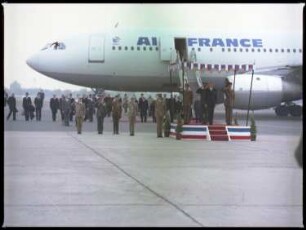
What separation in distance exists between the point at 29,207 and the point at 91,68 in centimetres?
2034

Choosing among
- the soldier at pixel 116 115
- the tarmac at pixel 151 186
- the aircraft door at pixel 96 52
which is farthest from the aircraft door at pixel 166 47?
the tarmac at pixel 151 186

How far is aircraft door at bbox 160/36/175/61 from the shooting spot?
26.3 meters

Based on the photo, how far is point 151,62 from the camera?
26.5 metres

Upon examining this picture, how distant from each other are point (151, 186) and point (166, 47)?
18869mm

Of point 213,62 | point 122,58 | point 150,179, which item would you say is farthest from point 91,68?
point 150,179

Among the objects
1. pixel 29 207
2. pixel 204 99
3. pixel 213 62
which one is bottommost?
pixel 29 207

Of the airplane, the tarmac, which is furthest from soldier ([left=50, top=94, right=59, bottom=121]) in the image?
the tarmac

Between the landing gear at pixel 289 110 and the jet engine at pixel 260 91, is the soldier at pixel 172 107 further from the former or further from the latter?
the landing gear at pixel 289 110

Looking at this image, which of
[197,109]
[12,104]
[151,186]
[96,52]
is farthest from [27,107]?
[151,186]

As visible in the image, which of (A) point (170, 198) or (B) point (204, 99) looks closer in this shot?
(A) point (170, 198)

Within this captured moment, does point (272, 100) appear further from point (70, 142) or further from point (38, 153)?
point (38, 153)

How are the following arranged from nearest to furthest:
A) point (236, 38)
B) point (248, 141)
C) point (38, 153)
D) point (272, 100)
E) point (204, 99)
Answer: point (38, 153) < point (248, 141) < point (204, 99) < point (272, 100) < point (236, 38)

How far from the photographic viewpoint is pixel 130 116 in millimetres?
18297

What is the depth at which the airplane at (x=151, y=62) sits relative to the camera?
86.6 ft
